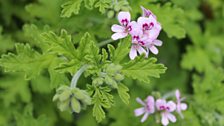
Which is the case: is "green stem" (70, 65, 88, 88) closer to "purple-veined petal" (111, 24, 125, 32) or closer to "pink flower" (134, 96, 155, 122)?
"purple-veined petal" (111, 24, 125, 32)

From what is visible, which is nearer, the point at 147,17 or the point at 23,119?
the point at 147,17

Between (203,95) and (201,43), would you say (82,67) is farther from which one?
(201,43)

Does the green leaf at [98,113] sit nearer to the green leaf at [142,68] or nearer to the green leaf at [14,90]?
the green leaf at [142,68]

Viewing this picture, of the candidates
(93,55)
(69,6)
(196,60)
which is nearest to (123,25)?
(93,55)

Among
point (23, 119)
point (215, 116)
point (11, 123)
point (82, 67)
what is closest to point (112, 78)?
point (82, 67)

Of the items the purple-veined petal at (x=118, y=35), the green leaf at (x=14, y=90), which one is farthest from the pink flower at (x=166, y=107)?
the green leaf at (x=14, y=90)

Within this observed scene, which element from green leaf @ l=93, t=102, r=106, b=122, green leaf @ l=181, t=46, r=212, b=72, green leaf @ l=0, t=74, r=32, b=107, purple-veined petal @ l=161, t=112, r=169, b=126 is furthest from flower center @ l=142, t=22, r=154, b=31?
green leaf @ l=181, t=46, r=212, b=72
